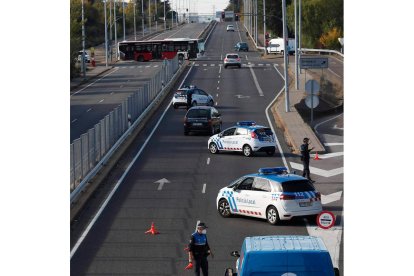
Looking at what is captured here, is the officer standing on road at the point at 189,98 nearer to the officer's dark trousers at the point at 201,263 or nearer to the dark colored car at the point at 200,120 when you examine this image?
the dark colored car at the point at 200,120

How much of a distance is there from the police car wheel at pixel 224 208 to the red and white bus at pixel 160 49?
81588 mm

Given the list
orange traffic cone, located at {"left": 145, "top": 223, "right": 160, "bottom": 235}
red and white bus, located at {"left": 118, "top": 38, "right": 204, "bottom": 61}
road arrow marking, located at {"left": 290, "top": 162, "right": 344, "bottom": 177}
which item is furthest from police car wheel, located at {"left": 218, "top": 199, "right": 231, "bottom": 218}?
red and white bus, located at {"left": 118, "top": 38, "right": 204, "bottom": 61}

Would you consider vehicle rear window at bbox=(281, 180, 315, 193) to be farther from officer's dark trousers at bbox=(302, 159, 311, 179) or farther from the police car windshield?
the police car windshield

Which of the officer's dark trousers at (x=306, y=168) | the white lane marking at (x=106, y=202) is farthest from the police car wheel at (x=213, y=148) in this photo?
the officer's dark trousers at (x=306, y=168)

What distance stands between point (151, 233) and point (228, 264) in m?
3.99

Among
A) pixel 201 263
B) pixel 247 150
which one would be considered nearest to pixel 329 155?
pixel 247 150

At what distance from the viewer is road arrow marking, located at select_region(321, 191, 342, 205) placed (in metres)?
28.8

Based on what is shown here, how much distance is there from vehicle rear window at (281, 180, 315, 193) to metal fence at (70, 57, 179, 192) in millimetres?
6876

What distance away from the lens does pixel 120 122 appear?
43.4m

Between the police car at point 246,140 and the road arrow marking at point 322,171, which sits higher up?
the police car at point 246,140

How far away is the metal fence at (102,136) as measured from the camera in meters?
30.0

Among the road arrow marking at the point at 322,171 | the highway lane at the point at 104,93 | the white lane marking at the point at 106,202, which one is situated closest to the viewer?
the white lane marking at the point at 106,202

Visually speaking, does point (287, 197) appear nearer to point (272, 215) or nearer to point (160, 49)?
point (272, 215)
